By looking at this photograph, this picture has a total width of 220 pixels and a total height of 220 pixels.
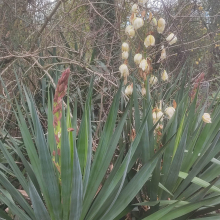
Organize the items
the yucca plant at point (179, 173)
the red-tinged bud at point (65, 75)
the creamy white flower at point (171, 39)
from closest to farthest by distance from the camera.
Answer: the red-tinged bud at point (65, 75), the yucca plant at point (179, 173), the creamy white flower at point (171, 39)

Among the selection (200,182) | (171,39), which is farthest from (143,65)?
(200,182)

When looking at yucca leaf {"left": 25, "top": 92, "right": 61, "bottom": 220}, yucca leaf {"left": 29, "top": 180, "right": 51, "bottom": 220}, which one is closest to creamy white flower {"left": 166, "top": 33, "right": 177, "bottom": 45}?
yucca leaf {"left": 25, "top": 92, "right": 61, "bottom": 220}

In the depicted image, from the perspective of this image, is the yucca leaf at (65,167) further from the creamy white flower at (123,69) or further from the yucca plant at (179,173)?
the creamy white flower at (123,69)

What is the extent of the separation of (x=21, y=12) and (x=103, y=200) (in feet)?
12.4

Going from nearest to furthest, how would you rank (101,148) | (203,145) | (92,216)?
1. (92,216)
2. (101,148)
3. (203,145)

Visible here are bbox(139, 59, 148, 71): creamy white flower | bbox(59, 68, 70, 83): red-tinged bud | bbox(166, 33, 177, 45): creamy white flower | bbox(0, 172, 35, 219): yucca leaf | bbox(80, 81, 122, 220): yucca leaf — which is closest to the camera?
bbox(59, 68, 70, 83): red-tinged bud

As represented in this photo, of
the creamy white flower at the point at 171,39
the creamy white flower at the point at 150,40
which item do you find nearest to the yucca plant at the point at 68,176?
the creamy white flower at the point at 150,40

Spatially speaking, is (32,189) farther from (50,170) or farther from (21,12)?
(21,12)

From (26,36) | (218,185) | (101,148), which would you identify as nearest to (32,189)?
(101,148)

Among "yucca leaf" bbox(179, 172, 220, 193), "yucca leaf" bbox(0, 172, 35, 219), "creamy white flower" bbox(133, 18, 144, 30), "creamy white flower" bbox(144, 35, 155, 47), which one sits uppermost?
"creamy white flower" bbox(133, 18, 144, 30)

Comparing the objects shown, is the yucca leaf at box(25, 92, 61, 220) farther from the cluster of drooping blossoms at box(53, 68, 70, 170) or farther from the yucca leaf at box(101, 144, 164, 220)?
the yucca leaf at box(101, 144, 164, 220)

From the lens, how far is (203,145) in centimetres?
192

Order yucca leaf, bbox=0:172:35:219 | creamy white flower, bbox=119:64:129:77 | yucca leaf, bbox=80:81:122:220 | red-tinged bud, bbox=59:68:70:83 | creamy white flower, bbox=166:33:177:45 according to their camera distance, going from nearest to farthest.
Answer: red-tinged bud, bbox=59:68:70:83, yucca leaf, bbox=0:172:35:219, yucca leaf, bbox=80:81:122:220, creamy white flower, bbox=119:64:129:77, creamy white flower, bbox=166:33:177:45

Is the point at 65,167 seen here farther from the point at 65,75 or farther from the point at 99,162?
the point at 65,75
